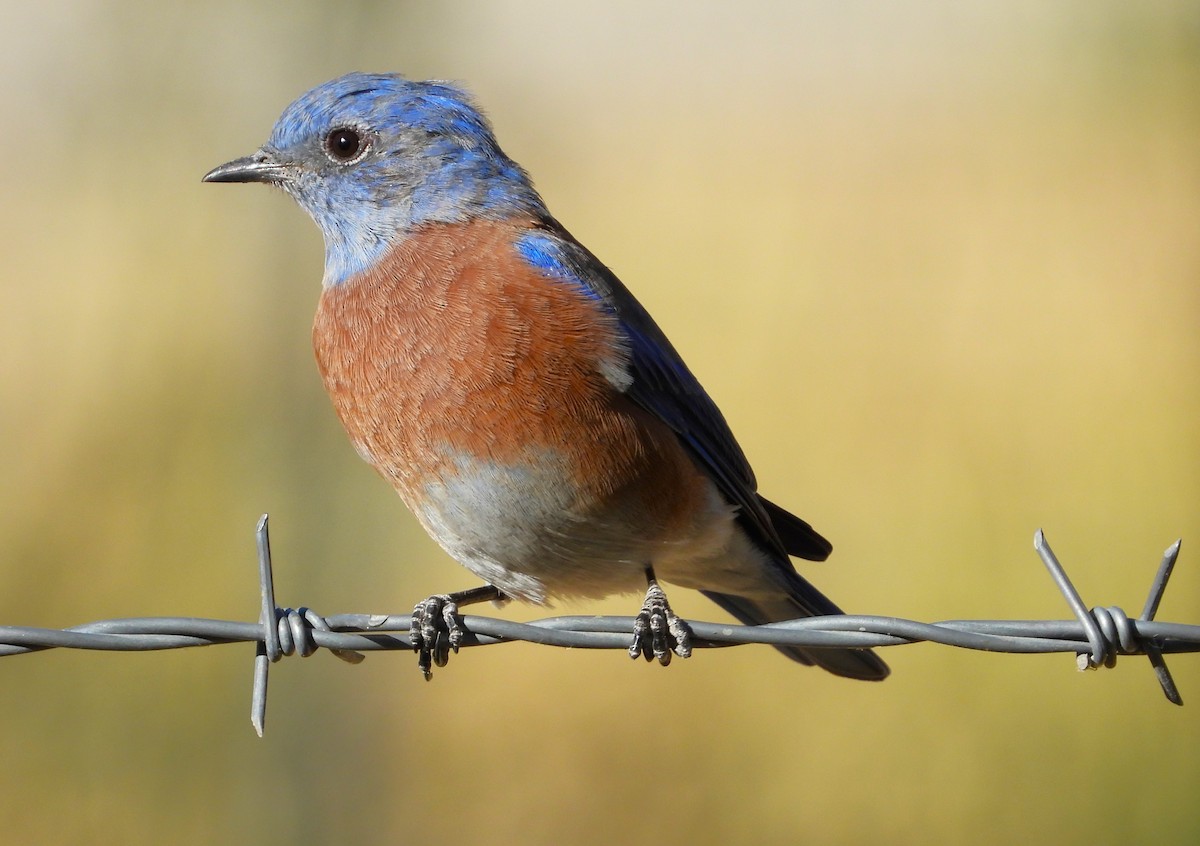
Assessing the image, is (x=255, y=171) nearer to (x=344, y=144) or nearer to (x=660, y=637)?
(x=344, y=144)

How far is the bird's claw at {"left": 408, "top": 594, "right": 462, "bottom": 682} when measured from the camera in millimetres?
3215

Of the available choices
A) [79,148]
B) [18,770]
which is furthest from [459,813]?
[79,148]

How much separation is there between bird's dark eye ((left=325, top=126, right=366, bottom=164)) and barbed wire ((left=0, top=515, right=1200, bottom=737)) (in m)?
1.88

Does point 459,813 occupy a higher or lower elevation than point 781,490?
lower

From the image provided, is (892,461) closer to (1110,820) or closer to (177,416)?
(1110,820)

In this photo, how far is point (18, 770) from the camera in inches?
242

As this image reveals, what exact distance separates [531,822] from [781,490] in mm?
2493

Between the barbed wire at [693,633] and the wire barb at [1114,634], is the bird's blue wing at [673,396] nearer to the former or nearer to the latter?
the barbed wire at [693,633]

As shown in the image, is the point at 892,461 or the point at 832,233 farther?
the point at 832,233

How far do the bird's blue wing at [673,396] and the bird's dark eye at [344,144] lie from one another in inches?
28.5

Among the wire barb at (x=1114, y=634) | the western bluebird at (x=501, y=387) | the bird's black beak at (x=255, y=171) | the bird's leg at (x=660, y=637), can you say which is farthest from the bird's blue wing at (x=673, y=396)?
the wire barb at (x=1114, y=634)

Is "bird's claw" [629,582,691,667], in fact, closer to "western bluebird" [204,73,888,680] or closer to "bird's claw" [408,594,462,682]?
"western bluebird" [204,73,888,680]

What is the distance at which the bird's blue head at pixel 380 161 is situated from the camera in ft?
12.6

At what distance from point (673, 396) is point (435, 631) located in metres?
1.01
